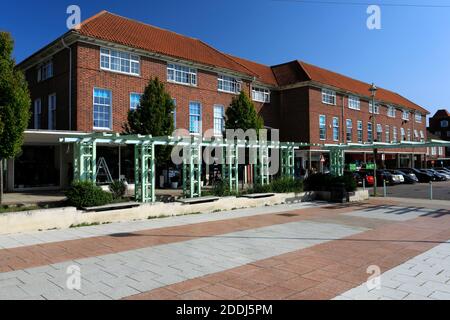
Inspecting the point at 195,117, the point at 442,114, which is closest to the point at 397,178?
the point at 195,117

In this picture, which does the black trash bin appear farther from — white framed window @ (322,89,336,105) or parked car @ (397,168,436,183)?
parked car @ (397,168,436,183)

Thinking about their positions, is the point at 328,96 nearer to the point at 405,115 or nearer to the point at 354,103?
the point at 354,103

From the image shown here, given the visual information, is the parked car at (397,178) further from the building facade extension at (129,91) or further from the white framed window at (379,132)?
the white framed window at (379,132)

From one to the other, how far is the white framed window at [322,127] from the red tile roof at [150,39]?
10.5 metres

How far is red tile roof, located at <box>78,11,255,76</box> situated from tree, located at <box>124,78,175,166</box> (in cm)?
634

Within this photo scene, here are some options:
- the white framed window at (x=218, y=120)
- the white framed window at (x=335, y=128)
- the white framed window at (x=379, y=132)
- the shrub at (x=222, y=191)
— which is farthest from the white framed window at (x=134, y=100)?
the white framed window at (x=379, y=132)

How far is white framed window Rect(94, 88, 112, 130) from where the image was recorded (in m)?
21.1

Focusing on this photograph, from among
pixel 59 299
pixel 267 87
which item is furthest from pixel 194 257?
pixel 267 87

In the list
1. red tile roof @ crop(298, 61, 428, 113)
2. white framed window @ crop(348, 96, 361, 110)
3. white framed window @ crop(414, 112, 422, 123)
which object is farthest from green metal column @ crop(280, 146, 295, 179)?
white framed window @ crop(414, 112, 422, 123)

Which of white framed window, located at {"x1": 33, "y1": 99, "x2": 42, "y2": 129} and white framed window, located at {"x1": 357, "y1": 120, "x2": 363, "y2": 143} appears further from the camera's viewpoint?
white framed window, located at {"x1": 357, "y1": 120, "x2": 363, "y2": 143}

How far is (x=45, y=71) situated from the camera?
78.4ft

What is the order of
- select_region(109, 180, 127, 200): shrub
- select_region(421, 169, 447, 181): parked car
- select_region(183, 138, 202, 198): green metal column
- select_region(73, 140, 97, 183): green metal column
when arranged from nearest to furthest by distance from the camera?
select_region(73, 140, 97, 183): green metal column
select_region(109, 180, 127, 200): shrub
select_region(183, 138, 202, 198): green metal column
select_region(421, 169, 447, 181): parked car

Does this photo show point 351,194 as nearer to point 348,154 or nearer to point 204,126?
point 204,126

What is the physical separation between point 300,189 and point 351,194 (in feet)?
8.38
